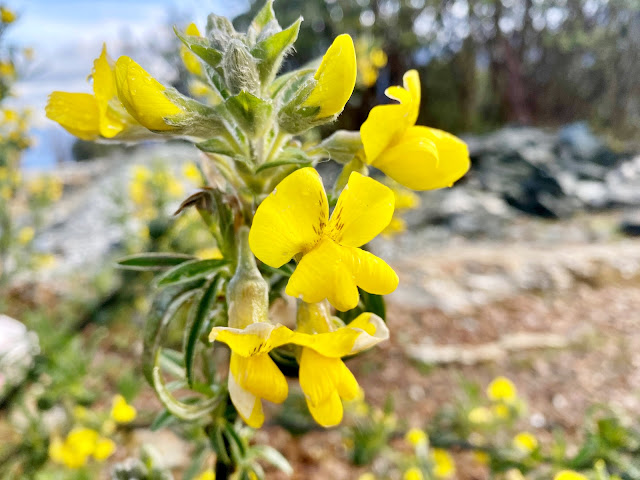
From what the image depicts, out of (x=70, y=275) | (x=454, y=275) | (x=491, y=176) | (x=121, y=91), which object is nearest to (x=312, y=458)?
(x=121, y=91)

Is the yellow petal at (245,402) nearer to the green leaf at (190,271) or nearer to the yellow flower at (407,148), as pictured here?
the green leaf at (190,271)

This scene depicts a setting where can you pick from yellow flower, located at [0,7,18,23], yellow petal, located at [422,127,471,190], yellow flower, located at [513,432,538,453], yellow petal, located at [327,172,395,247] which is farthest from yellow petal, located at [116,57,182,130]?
yellow flower, located at [0,7,18,23]

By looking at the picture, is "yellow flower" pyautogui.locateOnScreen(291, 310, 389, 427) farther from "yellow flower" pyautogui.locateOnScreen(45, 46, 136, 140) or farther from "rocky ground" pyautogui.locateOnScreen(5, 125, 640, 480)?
"rocky ground" pyautogui.locateOnScreen(5, 125, 640, 480)

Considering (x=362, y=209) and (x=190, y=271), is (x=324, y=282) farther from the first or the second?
(x=190, y=271)

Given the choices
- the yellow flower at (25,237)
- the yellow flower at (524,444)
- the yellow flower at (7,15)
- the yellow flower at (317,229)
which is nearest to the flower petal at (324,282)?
the yellow flower at (317,229)

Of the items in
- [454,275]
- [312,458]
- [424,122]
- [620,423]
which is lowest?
[424,122]

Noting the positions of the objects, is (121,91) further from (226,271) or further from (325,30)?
(325,30)

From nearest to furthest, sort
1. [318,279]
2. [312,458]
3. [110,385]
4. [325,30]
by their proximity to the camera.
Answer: [318,279]
[312,458]
[110,385]
[325,30]

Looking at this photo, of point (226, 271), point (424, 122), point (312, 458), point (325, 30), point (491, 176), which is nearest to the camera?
point (226, 271)
